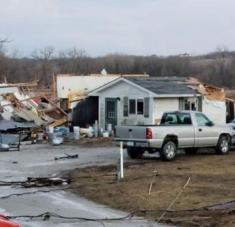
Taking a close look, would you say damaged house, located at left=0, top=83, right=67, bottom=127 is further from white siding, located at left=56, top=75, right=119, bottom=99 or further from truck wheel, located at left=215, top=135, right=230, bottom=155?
truck wheel, located at left=215, top=135, right=230, bottom=155

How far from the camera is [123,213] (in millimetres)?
12789

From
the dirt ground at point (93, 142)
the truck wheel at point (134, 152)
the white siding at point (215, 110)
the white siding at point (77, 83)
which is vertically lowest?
the dirt ground at point (93, 142)

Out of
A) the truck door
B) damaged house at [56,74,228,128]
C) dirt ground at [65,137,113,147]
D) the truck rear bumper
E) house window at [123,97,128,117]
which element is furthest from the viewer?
house window at [123,97,128,117]

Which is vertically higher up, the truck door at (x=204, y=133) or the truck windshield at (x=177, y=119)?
the truck windshield at (x=177, y=119)

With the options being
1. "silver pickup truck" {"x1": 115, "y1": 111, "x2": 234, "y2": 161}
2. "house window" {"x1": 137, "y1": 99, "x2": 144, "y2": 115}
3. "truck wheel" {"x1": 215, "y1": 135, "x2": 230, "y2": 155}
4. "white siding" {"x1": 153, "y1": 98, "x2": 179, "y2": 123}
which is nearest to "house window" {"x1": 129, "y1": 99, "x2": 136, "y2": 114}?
"house window" {"x1": 137, "y1": 99, "x2": 144, "y2": 115}

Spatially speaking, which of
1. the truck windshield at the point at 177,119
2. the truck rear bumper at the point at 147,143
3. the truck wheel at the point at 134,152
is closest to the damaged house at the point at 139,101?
the truck windshield at the point at 177,119

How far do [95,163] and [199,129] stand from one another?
4.17 m

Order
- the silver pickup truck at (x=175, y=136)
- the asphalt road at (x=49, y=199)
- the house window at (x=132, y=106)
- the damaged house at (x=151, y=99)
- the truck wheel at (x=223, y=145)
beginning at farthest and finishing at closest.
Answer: the house window at (x=132, y=106) < the damaged house at (x=151, y=99) < the truck wheel at (x=223, y=145) < the silver pickup truck at (x=175, y=136) < the asphalt road at (x=49, y=199)

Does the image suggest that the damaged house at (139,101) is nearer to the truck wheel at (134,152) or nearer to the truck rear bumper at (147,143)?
the truck wheel at (134,152)

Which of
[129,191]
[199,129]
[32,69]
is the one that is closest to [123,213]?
[129,191]

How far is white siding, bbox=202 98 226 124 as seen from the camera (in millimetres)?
41562

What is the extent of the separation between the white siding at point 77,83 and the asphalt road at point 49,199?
1955 centimetres

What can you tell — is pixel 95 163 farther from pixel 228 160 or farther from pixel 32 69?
pixel 32 69

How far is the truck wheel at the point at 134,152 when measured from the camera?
23.9 metres
